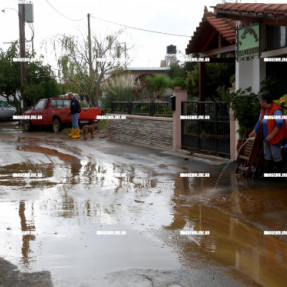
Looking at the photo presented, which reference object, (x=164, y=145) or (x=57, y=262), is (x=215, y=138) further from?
(x=57, y=262)

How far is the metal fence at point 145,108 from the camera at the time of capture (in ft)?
53.2

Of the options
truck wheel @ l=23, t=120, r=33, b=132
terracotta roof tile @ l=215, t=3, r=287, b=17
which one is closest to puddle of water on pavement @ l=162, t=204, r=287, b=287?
terracotta roof tile @ l=215, t=3, r=287, b=17

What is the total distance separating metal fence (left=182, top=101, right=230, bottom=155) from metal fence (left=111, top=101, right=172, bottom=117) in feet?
4.90

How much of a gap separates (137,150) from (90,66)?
13.3 meters

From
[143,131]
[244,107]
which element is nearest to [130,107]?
[143,131]

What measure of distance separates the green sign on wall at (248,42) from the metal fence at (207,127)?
1.69 meters

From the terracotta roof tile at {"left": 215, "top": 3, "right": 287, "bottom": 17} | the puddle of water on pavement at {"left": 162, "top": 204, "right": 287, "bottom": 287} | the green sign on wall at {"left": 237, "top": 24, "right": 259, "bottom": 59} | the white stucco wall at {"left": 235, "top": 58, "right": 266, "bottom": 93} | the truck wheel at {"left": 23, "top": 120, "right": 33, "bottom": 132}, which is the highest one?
the terracotta roof tile at {"left": 215, "top": 3, "right": 287, "bottom": 17}

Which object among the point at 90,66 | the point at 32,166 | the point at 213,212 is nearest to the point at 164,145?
the point at 32,166

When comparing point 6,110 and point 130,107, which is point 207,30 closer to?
point 130,107

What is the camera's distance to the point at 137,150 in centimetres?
1526

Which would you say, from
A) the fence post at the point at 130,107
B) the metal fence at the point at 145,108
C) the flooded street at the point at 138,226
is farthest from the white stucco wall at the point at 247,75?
the fence post at the point at 130,107

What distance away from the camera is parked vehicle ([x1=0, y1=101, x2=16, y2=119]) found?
3061 cm

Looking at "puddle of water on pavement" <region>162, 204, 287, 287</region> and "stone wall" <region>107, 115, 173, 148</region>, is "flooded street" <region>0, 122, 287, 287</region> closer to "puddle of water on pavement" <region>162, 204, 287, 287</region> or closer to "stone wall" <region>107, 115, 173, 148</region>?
"puddle of water on pavement" <region>162, 204, 287, 287</region>

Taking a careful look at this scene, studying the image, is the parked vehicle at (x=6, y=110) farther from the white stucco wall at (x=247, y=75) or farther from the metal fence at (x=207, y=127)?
the white stucco wall at (x=247, y=75)
